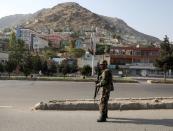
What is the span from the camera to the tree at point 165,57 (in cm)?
5572

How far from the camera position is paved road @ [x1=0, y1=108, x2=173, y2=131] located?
9.90 metres

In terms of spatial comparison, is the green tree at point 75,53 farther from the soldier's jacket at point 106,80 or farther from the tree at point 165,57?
the soldier's jacket at point 106,80

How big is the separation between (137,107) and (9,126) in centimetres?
471

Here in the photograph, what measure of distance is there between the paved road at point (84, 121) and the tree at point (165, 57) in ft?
142

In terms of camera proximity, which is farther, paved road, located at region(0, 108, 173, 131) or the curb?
the curb

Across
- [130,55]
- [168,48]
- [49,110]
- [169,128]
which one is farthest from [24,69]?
[130,55]

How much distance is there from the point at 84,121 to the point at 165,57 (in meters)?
45.9

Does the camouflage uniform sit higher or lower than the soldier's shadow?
higher

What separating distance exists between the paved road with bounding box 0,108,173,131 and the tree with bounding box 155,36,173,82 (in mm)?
43182

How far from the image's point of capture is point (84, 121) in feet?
36.0

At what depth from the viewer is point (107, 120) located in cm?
1120

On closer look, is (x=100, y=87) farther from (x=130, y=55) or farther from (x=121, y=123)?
(x=130, y=55)

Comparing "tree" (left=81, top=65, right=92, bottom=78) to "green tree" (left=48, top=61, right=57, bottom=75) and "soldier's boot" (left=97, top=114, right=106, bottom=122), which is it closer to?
"green tree" (left=48, top=61, right=57, bottom=75)

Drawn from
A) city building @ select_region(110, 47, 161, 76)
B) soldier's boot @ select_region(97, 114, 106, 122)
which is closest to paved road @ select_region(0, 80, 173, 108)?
soldier's boot @ select_region(97, 114, 106, 122)
